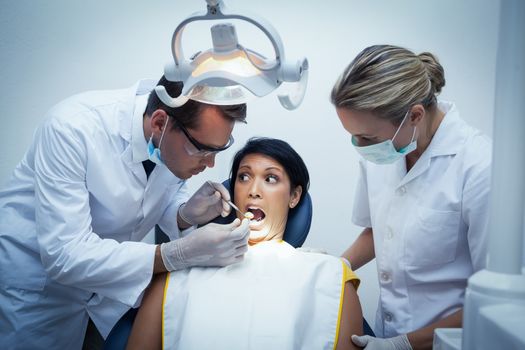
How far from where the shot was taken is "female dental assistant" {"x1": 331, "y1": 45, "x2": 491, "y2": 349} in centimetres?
143

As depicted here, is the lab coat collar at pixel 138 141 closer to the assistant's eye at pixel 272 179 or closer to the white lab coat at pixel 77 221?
the white lab coat at pixel 77 221

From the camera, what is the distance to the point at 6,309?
1656 mm

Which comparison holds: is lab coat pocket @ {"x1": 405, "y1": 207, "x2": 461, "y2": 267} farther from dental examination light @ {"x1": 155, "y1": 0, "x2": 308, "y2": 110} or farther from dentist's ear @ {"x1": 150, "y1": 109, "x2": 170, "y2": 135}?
dentist's ear @ {"x1": 150, "y1": 109, "x2": 170, "y2": 135}

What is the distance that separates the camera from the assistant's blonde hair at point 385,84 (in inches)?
56.1

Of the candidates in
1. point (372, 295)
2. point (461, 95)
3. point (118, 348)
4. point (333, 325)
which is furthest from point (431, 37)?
point (118, 348)

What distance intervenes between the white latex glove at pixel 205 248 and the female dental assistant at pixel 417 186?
0.50 metres

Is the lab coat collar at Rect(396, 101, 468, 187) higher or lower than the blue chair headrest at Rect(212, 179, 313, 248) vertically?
higher

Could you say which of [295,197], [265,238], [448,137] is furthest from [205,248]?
[448,137]

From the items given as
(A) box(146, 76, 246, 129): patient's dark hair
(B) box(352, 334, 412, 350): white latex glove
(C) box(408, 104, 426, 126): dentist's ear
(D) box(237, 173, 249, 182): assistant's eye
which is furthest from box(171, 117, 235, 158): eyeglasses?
(B) box(352, 334, 412, 350): white latex glove

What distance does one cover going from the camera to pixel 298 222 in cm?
192

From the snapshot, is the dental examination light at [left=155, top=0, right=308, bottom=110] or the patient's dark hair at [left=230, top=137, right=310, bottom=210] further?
the patient's dark hair at [left=230, top=137, right=310, bottom=210]

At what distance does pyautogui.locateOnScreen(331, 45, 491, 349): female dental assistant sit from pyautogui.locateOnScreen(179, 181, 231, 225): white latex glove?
1.98 ft

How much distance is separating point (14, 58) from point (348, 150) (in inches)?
74.0

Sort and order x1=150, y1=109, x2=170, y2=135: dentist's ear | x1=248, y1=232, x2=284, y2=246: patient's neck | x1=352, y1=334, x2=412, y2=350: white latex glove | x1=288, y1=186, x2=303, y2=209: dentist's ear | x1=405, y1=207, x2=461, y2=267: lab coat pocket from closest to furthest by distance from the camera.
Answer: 1. x1=352, y1=334, x2=412, y2=350: white latex glove
2. x1=405, y1=207, x2=461, y2=267: lab coat pocket
3. x1=150, y1=109, x2=170, y2=135: dentist's ear
4. x1=248, y1=232, x2=284, y2=246: patient's neck
5. x1=288, y1=186, x2=303, y2=209: dentist's ear
